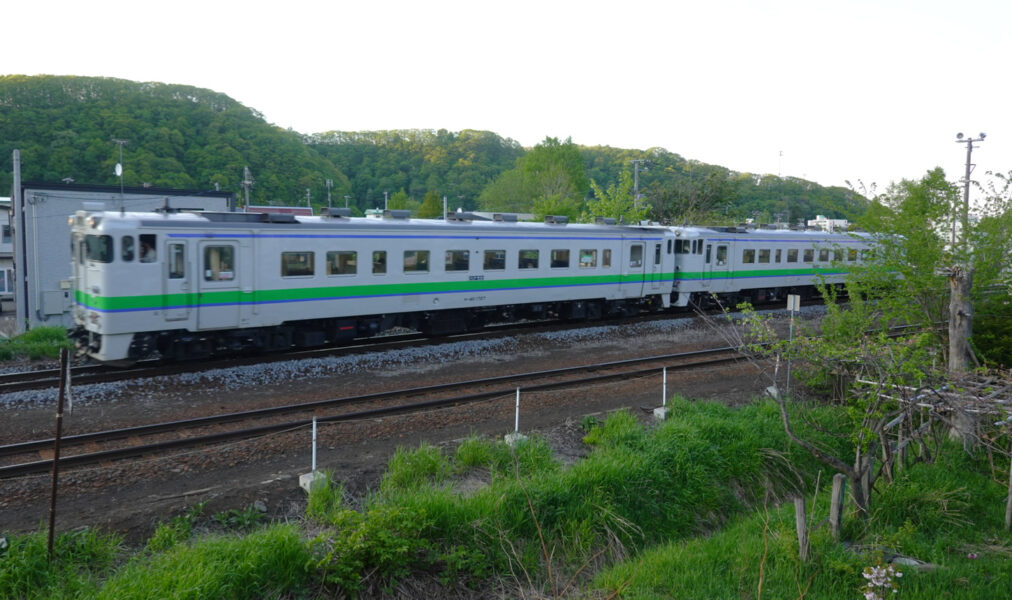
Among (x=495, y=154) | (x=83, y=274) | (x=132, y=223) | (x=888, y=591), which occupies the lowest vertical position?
(x=888, y=591)

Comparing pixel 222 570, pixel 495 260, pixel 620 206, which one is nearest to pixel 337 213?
pixel 495 260

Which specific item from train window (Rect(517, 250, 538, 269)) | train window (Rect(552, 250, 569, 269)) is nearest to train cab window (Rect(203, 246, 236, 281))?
train window (Rect(517, 250, 538, 269))

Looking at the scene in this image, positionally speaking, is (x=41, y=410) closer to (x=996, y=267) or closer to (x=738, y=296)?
(x=996, y=267)

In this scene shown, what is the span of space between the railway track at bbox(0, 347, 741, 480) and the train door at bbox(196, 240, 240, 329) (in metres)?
3.64

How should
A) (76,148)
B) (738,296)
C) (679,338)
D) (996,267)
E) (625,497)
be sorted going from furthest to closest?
(76,148) < (738,296) < (679,338) < (996,267) < (625,497)

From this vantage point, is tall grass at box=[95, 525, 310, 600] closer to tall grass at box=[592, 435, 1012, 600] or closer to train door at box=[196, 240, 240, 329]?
tall grass at box=[592, 435, 1012, 600]

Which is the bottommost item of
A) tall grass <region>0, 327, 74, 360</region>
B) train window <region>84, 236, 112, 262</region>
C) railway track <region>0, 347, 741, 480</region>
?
railway track <region>0, 347, 741, 480</region>

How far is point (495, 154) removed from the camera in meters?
80.4

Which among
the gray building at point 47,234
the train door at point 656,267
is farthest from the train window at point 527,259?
the gray building at point 47,234

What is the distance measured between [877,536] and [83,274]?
527 inches

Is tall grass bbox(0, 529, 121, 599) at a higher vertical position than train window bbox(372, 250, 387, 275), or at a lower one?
lower

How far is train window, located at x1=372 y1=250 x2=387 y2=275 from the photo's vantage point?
15336 millimetres

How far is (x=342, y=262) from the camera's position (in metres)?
14.9

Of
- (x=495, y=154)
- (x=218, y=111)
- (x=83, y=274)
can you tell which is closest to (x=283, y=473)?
(x=83, y=274)
